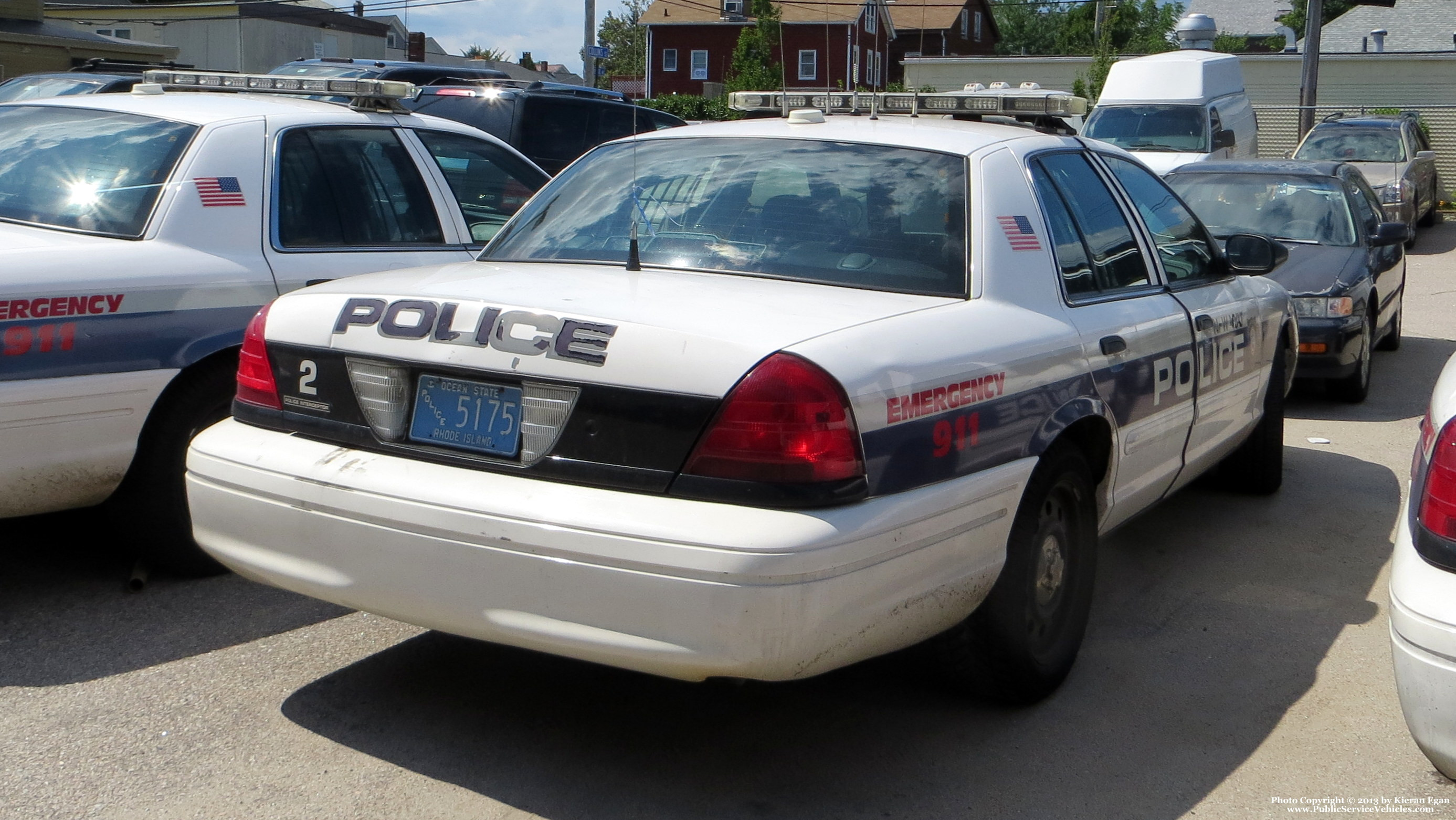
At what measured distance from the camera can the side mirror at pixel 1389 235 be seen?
8594 millimetres

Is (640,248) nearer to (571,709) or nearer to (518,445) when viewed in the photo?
(518,445)

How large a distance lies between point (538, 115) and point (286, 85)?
18.7 feet

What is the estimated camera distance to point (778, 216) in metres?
3.91

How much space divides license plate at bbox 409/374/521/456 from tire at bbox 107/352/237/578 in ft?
4.87

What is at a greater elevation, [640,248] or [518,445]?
[640,248]

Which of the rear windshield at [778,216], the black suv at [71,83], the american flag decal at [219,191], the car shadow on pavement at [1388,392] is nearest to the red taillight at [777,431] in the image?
the rear windshield at [778,216]

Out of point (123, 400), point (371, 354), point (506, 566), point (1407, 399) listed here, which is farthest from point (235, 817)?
point (1407, 399)

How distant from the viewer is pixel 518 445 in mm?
3141

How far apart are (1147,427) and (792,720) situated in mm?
1481

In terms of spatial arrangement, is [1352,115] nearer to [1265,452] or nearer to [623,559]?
[1265,452]

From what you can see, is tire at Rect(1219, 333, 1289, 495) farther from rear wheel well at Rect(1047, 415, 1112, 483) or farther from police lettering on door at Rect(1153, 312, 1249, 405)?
rear wheel well at Rect(1047, 415, 1112, 483)

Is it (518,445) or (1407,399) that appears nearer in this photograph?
(518,445)

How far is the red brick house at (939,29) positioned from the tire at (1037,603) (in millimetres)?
52392

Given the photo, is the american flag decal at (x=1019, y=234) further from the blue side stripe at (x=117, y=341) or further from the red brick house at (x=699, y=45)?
the red brick house at (x=699, y=45)
